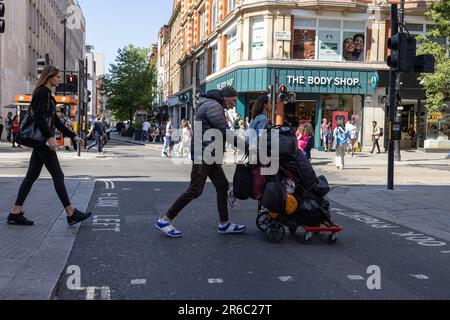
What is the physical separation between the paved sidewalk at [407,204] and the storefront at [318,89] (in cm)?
1764

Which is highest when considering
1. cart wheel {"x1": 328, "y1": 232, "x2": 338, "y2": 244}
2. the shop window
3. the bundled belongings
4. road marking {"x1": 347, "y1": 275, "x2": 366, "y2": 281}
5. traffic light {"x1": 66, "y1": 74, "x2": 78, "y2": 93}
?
the shop window

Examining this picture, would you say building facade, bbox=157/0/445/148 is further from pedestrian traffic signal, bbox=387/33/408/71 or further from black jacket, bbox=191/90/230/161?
black jacket, bbox=191/90/230/161

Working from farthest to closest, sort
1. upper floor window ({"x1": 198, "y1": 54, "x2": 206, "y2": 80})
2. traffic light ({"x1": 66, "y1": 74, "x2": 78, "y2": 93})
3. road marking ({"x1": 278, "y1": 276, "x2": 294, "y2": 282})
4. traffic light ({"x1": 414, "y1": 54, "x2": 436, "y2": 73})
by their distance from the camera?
upper floor window ({"x1": 198, "y1": 54, "x2": 206, "y2": 80}) < traffic light ({"x1": 66, "y1": 74, "x2": 78, "y2": 93}) < traffic light ({"x1": 414, "y1": 54, "x2": 436, "y2": 73}) < road marking ({"x1": 278, "y1": 276, "x2": 294, "y2": 282})

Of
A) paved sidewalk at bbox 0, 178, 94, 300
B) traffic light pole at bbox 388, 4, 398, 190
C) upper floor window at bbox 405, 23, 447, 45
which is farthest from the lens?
upper floor window at bbox 405, 23, 447, 45

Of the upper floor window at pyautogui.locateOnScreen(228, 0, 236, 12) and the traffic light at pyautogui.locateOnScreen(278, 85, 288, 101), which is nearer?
the traffic light at pyautogui.locateOnScreen(278, 85, 288, 101)

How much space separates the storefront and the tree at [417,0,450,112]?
571 cm

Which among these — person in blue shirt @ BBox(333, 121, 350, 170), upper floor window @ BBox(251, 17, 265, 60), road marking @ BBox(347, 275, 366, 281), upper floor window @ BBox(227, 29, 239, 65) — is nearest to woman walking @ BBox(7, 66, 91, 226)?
road marking @ BBox(347, 275, 366, 281)

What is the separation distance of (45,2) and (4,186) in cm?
4948

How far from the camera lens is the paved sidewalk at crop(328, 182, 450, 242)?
8.06m

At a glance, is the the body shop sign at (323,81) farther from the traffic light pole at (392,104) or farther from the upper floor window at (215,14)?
the traffic light pole at (392,104)

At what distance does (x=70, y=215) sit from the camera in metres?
6.83

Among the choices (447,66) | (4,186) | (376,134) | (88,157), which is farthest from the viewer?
(376,134)
